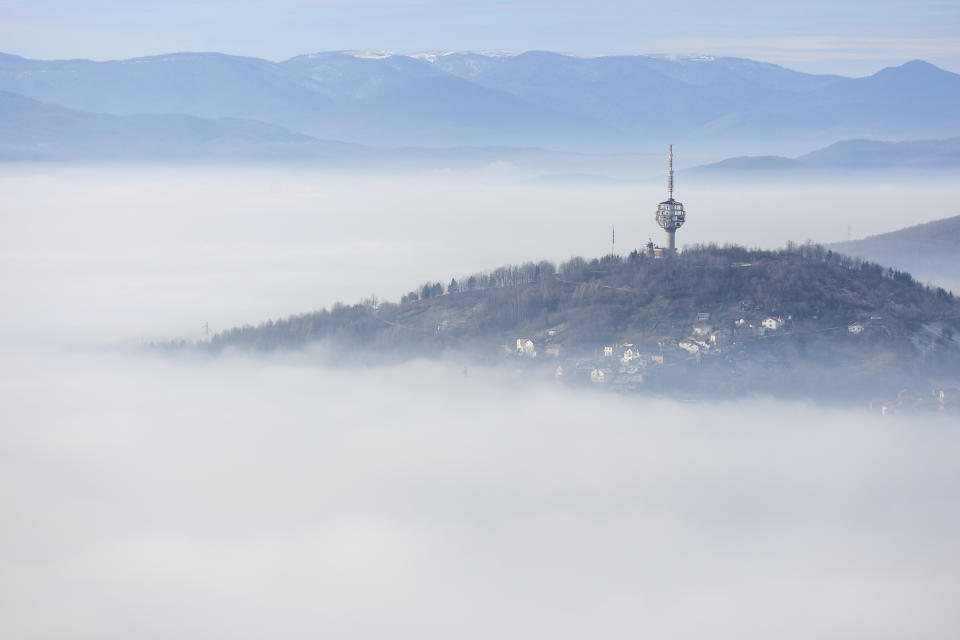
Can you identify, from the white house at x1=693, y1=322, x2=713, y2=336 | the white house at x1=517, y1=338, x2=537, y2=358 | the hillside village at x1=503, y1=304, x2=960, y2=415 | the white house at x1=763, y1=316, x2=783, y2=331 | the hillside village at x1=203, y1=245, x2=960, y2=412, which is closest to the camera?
the hillside village at x1=503, y1=304, x2=960, y2=415

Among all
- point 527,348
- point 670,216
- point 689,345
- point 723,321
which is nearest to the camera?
point 689,345

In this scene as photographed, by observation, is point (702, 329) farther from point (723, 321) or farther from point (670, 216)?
point (670, 216)

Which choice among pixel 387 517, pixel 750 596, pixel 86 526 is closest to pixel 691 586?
pixel 750 596

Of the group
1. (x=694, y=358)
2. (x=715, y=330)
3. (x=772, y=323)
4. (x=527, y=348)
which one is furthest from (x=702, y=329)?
(x=527, y=348)

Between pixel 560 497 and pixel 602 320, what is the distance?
26.8 m

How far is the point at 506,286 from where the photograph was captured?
19588 cm

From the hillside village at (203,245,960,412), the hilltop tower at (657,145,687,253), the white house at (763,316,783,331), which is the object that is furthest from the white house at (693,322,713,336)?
the hilltop tower at (657,145,687,253)

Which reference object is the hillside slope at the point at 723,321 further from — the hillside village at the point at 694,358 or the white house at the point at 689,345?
the hillside village at the point at 694,358

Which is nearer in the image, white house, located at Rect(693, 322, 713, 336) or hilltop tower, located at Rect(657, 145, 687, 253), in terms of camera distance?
white house, located at Rect(693, 322, 713, 336)

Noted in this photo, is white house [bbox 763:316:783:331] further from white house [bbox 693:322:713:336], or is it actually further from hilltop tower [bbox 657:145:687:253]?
hilltop tower [bbox 657:145:687:253]

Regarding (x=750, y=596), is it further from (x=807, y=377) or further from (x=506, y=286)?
(x=506, y=286)

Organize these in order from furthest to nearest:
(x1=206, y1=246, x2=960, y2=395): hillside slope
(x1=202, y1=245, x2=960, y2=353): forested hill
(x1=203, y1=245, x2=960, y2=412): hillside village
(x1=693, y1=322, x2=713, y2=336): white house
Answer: (x1=202, y1=245, x2=960, y2=353): forested hill
(x1=693, y1=322, x2=713, y2=336): white house
(x1=206, y1=246, x2=960, y2=395): hillside slope
(x1=203, y1=245, x2=960, y2=412): hillside village

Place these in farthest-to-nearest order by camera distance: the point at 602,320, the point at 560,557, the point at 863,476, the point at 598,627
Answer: the point at 602,320 < the point at 863,476 < the point at 560,557 < the point at 598,627

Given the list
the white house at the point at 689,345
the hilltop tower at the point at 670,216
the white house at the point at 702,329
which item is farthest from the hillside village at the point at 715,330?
the hilltop tower at the point at 670,216
